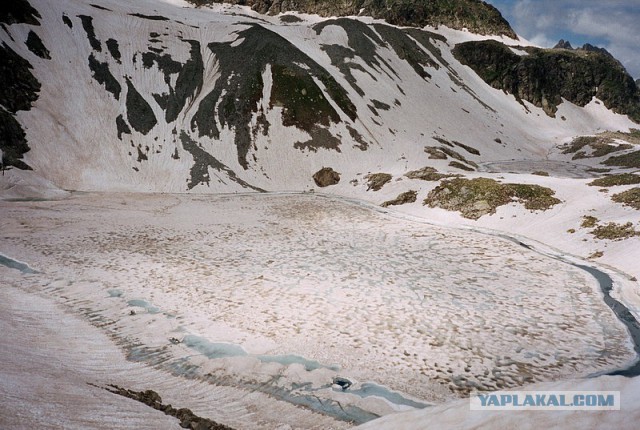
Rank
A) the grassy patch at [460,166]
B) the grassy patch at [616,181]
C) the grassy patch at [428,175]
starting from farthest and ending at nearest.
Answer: the grassy patch at [460,166], the grassy patch at [428,175], the grassy patch at [616,181]

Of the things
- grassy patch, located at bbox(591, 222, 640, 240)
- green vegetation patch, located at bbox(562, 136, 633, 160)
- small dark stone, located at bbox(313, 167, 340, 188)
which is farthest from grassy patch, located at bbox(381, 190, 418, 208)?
green vegetation patch, located at bbox(562, 136, 633, 160)

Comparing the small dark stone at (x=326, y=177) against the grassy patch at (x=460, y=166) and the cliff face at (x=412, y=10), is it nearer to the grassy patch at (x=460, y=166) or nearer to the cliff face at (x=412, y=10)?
the grassy patch at (x=460, y=166)

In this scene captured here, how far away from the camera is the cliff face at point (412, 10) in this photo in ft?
481

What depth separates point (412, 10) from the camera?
480ft

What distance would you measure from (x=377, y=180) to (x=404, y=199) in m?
9.29

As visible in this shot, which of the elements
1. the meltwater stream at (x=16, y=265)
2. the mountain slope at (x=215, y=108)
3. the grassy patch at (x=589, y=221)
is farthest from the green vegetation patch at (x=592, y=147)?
the meltwater stream at (x=16, y=265)

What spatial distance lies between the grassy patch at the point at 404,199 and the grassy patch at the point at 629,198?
17.1 meters

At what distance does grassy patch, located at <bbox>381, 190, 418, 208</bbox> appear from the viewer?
4222 centimetres

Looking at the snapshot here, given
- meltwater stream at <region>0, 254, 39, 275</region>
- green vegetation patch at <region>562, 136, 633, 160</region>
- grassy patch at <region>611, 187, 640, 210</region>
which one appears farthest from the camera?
green vegetation patch at <region>562, 136, 633, 160</region>

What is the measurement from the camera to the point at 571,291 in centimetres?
1872

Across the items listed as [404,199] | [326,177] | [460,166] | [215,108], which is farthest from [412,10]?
[404,199]

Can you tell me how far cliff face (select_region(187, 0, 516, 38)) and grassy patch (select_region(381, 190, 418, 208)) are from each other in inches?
4858

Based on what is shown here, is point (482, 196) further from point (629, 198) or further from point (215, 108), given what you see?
point (215, 108)

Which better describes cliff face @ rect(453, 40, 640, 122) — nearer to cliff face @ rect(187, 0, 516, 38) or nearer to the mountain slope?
cliff face @ rect(187, 0, 516, 38)
